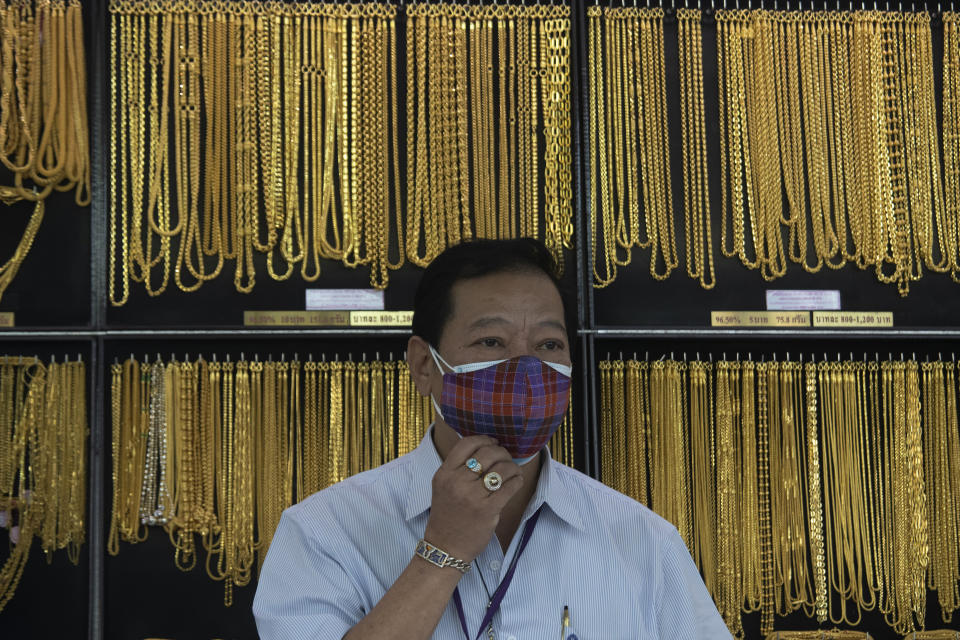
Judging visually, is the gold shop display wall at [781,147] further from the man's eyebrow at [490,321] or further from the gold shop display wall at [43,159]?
the gold shop display wall at [43,159]

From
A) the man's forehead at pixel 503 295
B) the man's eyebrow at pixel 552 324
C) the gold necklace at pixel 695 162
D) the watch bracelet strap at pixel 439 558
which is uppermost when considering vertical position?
the gold necklace at pixel 695 162

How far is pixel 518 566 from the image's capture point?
5.29ft

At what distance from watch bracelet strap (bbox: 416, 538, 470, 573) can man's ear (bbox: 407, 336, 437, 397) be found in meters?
0.37

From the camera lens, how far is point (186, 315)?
287cm

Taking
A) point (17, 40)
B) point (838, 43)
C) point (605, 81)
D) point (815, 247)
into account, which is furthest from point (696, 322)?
point (17, 40)

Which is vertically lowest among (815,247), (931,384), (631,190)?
(931,384)

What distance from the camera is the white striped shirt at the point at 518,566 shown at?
1548mm

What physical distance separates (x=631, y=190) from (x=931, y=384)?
117 centimetres

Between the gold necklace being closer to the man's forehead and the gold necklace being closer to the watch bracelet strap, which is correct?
the man's forehead

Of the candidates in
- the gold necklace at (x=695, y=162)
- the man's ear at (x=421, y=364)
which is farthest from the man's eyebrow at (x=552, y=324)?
the gold necklace at (x=695, y=162)

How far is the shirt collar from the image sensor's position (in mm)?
1632

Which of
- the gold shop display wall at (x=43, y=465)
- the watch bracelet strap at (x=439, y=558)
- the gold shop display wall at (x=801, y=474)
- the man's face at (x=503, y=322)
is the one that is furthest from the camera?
the gold shop display wall at (x=801, y=474)

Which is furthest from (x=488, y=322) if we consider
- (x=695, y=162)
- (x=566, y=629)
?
(x=695, y=162)

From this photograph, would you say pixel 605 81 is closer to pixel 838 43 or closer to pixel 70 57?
pixel 838 43
